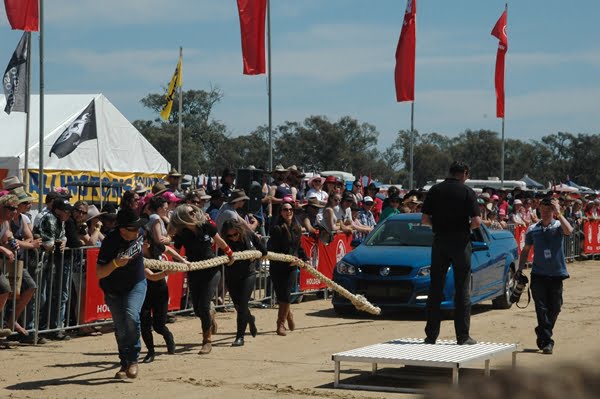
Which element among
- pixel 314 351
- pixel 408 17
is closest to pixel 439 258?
pixel 314 351

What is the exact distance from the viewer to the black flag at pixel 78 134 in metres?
18.3

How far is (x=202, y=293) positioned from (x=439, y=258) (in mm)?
2974

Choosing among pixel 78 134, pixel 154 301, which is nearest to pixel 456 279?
pixel 154 301

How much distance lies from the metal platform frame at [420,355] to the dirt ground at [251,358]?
284mm

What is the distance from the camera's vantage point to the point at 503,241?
668 inches

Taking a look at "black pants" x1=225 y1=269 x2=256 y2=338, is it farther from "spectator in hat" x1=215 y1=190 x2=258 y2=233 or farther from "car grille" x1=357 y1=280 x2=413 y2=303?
"car grille" x1=357 y1=280 x2=413 y2=303

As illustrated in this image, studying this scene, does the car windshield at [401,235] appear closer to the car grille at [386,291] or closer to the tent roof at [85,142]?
the car grille at [386,291]

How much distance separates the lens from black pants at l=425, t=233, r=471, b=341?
33.8ft

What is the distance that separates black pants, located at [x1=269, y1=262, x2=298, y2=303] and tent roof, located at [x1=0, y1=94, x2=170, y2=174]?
508 inches

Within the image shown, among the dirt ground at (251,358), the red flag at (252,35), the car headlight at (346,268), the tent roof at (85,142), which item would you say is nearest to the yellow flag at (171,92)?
the tent roof at (85,142)

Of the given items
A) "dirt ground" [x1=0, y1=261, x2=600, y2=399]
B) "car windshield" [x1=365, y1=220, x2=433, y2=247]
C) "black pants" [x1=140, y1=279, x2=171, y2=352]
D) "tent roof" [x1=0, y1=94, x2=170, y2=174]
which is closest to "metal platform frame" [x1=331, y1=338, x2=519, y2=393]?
"dirt ground" [x1=0, y1=261, x2=600, y2=399]

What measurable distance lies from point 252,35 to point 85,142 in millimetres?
7811

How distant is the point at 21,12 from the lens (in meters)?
17.3

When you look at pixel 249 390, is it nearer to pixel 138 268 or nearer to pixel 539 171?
pixel 138 268
